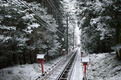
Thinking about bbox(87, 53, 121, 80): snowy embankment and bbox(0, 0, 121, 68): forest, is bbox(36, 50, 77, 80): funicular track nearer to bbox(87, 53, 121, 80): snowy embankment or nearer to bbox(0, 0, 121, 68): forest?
bbox(87, 53, 121, 80): snowy embankment

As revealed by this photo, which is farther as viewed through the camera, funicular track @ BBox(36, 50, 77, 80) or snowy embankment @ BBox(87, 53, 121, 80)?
funicular track @ BBox(36, 50, 77, 80)

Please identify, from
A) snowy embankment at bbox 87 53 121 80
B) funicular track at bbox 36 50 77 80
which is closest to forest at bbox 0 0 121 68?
snowy embankment at bbox 87 53 121 80

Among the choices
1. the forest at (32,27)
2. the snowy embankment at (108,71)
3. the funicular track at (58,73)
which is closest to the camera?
the snowy embankment at (108,71)

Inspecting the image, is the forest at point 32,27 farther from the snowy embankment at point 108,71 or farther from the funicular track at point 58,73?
the funicular track at point 58,73

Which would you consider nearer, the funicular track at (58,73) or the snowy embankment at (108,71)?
the snowy embankment at (108,71)

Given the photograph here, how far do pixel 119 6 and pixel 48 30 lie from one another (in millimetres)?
10703

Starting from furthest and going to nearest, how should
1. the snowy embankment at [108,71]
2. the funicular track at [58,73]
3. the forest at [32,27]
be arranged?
the funicular track at [58,73] → the forest at [32,27] → the snowy embankment at [108,71]

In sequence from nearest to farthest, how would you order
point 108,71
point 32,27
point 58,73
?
point 108,71
point 58,73
point 32,27

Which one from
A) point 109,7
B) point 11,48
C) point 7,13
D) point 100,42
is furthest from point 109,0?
point 100,42

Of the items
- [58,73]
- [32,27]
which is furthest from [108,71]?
[32,27]

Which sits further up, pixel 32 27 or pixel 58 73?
pixel 32 27

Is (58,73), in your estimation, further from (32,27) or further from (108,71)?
(32,27)

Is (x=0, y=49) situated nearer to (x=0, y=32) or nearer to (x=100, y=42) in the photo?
(x=0, y=32)

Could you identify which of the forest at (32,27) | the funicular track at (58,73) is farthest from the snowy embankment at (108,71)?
the funicular track at (58,73)
